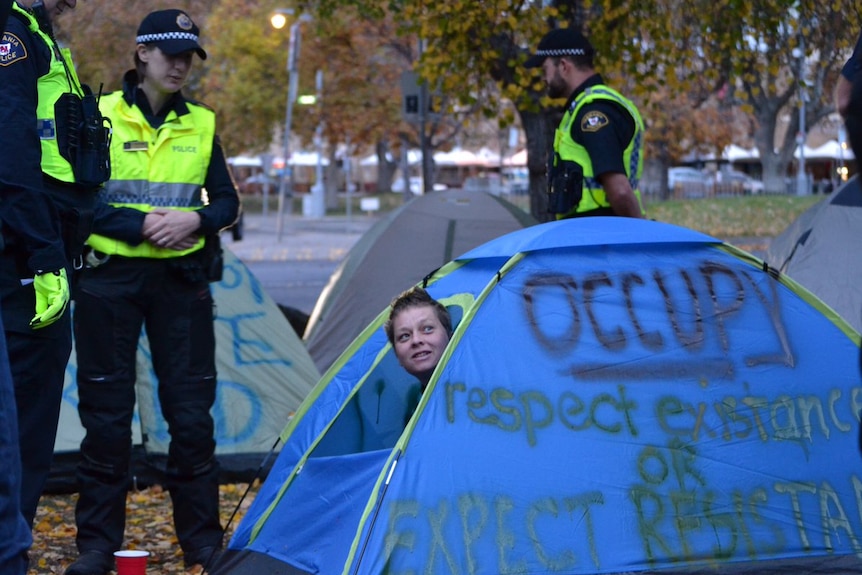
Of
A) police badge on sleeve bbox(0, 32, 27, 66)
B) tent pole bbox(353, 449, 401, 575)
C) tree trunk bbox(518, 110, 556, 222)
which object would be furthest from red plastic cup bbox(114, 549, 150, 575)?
tree trunk bbox(518, 110, 556, 222)

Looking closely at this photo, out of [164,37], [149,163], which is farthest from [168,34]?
[149,163]

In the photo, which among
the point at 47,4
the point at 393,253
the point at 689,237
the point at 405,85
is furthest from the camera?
the point at 405,85

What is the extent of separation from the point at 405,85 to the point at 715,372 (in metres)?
12.6

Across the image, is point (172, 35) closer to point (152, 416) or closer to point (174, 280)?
point (174, 280)

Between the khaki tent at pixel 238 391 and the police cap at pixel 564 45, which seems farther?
the khaki tent at pixel 238 391

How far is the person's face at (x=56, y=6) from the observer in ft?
12.5

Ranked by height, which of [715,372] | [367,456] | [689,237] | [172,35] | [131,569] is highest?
[172,35]

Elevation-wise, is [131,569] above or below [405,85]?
below

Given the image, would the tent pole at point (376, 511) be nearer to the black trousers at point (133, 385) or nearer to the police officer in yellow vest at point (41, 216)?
the police officer in yellow vest at point (41, 216)

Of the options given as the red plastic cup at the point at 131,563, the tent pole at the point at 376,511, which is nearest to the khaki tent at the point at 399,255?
the red plastic cup at the point at 131,563

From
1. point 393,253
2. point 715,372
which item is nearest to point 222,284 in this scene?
point 393,253

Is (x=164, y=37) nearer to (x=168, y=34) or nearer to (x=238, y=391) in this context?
(x=168, y=34)

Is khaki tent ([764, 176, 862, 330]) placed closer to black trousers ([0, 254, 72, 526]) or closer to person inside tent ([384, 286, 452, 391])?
person inside tent ([384, 286, 452, 391])

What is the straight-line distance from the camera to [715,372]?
4336 mm
